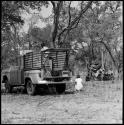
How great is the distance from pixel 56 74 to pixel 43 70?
83 centimetres

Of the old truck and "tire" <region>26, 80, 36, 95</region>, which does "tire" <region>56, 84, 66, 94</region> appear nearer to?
the old truck

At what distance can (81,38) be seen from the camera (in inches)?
1636

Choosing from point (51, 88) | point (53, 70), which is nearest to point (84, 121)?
point (53, 70)

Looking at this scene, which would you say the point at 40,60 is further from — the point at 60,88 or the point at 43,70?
the point at 60,88

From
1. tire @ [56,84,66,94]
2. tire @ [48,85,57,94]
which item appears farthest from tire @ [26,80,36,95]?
tire @ [56,84,66,94]

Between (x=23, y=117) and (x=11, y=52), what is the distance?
28.6 meters

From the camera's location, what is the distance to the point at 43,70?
16.1m

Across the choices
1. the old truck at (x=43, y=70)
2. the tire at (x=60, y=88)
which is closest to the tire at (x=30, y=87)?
the old truck at (x=43, y=70)

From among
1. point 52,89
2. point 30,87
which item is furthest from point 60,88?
point 30,87

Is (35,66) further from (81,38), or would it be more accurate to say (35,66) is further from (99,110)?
(81,38)

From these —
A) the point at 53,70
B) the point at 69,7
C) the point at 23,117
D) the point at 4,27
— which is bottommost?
the point at 23,117

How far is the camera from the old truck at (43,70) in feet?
52.8

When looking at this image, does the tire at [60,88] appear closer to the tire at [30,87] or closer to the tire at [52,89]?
the tire at [52,89]

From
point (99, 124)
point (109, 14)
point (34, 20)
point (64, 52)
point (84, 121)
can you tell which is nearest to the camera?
point (99, 124)
